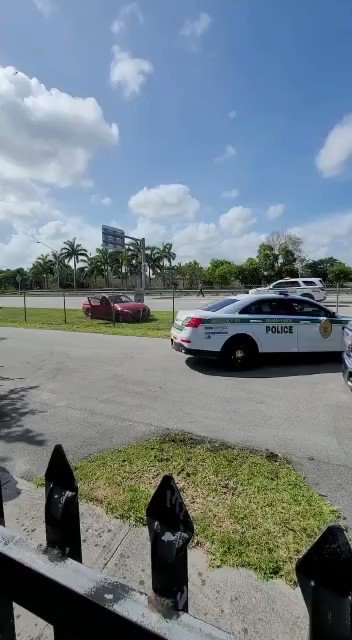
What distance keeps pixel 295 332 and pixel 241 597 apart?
6.65 metres

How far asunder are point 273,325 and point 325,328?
3.94ft

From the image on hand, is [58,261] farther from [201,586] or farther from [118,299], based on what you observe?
[201,586]

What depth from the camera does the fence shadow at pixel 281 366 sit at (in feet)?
25.6

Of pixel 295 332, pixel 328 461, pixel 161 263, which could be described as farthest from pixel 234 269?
pixel 328 461

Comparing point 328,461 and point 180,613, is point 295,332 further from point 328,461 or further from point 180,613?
point 180,613

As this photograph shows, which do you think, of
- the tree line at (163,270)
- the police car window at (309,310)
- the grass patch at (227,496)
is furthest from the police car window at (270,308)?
the tree line at (163,270)

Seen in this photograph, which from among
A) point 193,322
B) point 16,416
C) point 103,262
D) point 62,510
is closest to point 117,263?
point 103,262

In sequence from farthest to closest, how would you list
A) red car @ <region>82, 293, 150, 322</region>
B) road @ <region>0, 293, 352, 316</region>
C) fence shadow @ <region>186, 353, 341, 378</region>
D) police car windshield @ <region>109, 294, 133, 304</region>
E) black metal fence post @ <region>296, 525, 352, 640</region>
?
road @ <region>0, 293, 352, 316</region> → police car windshield @ <region>109, 294, 133, 304</region> → red car @ <region>82, 293, 150, 322</region> → fence shadow @ <region>186, 353, 341, 378</region> → black metal fence post @ <region>296, 525, 352, 640</region>

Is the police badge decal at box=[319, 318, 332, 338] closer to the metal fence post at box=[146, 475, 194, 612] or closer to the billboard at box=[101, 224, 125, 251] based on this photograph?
the metal fence post at box=[146, 475, 194, 612]

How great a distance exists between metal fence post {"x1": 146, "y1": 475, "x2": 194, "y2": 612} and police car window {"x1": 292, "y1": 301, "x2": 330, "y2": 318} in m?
7.79

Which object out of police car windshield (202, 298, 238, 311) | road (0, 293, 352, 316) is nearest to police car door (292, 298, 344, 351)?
police car windshield (202, 298, 238, 311)

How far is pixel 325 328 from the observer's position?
840 centimetres

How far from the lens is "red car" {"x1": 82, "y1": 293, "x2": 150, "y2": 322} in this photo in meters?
18.3

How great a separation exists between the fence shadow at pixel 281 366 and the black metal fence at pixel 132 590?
6.55 metres
